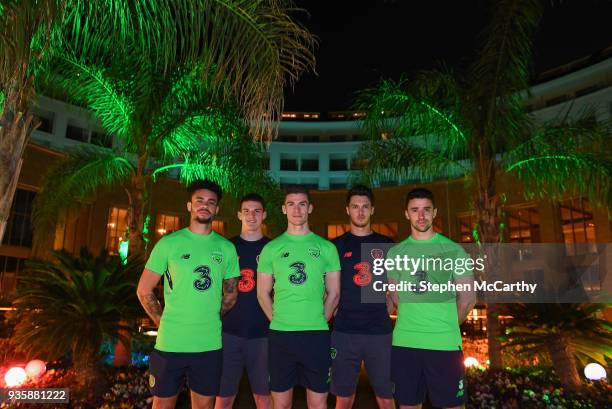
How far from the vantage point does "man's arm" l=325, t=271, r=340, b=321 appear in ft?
13.8

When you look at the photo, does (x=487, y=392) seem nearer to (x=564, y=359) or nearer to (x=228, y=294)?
(x=564, y=359)

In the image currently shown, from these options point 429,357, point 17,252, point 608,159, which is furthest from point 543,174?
point 17,252

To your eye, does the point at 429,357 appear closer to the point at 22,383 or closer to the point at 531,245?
the point at 22,383

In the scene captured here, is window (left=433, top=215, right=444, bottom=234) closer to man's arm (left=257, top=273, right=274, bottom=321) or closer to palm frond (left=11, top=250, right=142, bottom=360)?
palm frond (left=11, top=250, right=142, bottom=360)

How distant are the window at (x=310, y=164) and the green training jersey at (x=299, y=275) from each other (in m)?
39.9

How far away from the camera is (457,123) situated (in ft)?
28.4

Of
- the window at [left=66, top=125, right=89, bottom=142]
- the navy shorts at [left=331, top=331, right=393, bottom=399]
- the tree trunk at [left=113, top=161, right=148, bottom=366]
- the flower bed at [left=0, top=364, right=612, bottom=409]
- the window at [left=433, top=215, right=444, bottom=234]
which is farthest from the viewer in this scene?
the window at [left=66, top=125, right=89, bottom=142]

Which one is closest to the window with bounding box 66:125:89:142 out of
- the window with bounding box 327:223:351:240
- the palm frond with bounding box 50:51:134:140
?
the window with bounding box 327:223:351:240

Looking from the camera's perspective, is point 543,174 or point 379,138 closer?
point 543,174

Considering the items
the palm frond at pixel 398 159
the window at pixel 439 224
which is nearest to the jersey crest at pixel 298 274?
the palm frond at pixel 398 159

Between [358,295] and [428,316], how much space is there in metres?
0.68

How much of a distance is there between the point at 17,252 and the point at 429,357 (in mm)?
25382

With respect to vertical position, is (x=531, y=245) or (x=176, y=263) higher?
(x=531, y=245)

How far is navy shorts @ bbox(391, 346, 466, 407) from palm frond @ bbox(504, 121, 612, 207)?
537 cm
